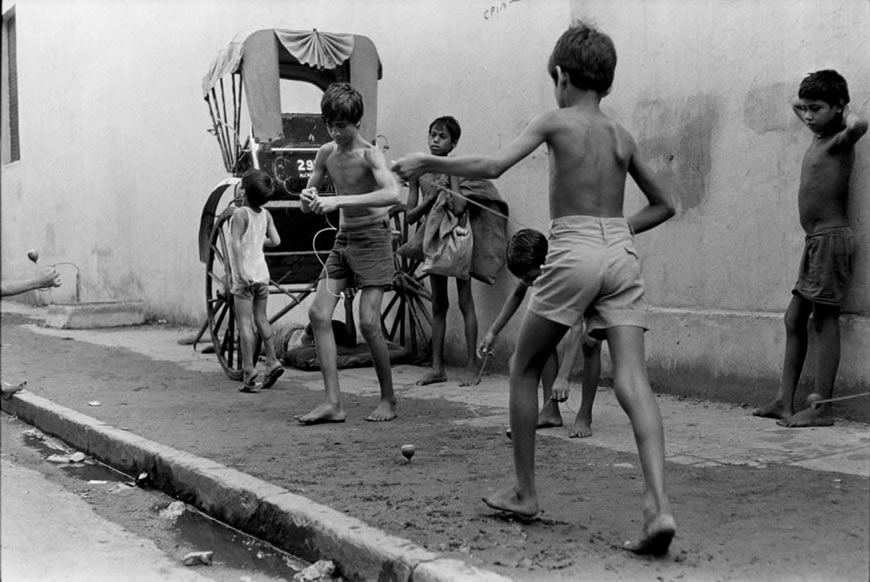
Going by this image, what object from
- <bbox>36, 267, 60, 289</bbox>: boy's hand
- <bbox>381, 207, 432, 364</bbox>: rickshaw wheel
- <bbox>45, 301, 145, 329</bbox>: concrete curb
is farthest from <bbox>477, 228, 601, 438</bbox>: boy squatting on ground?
<bbox>45, 301, 145, 329</bbox>: concrete curb

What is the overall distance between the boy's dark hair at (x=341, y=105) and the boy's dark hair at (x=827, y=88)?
2314mm

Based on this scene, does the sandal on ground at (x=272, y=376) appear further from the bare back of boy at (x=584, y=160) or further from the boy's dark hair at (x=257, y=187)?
the bare back of boy at (x=584, y=160)

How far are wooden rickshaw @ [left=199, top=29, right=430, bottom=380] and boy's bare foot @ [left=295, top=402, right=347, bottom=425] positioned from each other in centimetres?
200

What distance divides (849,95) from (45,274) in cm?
409

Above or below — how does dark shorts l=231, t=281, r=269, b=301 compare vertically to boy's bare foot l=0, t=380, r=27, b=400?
above

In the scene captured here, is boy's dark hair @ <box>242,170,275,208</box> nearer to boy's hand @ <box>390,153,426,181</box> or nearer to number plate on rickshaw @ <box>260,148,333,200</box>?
number plate on rickshaw @ <box>260,148,333,200</box>

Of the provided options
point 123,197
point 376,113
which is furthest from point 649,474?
point 123,197

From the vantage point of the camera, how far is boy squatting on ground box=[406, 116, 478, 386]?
7.50 metres

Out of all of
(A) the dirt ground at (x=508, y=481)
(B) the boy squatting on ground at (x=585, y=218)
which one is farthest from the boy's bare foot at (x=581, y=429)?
(B) the boy squatting on ground at (x=585, y=218)

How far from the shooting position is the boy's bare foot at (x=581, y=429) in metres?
5.56

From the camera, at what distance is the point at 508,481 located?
4.63 meters

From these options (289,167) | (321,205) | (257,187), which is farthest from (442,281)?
(321,205)

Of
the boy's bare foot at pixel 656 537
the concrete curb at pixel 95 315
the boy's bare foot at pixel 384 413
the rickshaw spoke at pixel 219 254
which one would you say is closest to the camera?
the boy's bare foot at pixel 656 537

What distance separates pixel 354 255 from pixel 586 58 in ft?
9.06
